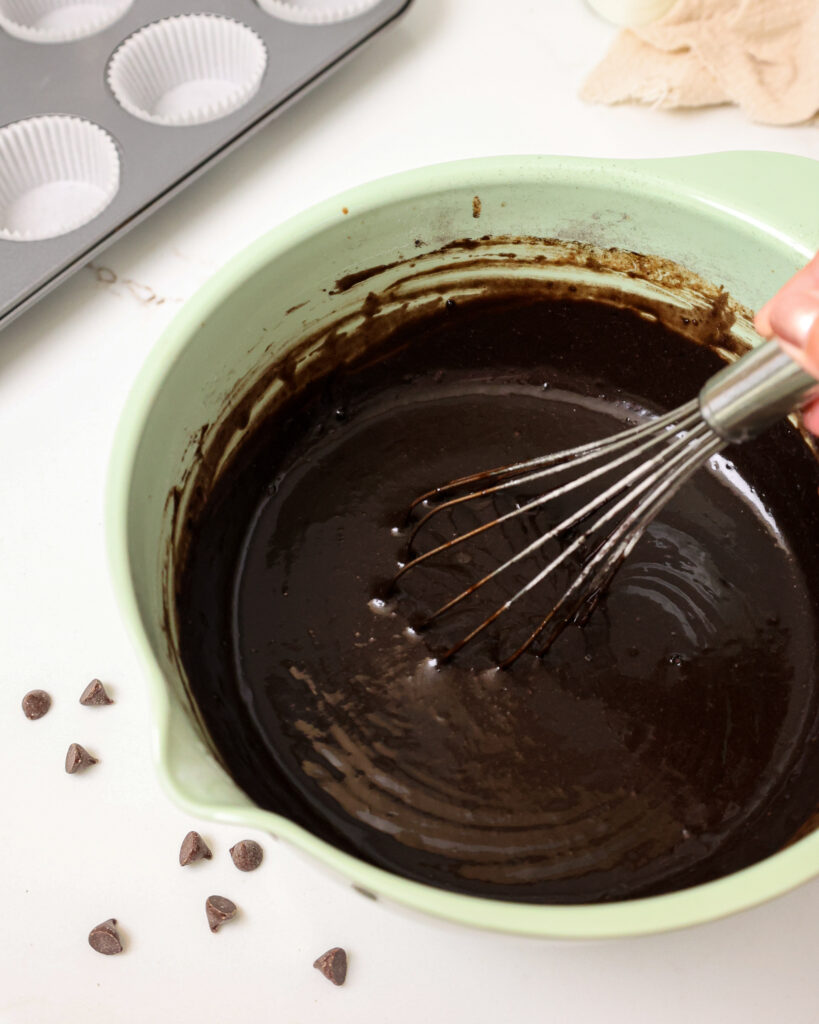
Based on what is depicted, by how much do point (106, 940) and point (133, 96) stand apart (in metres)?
0.94

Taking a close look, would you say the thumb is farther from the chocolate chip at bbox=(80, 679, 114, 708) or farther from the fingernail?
the chocolate chip at bbox=(80, 679, 114, 708)

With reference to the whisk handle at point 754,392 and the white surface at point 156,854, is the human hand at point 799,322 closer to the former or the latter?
the whisk handle at point 754,392

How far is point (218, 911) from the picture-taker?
2.44 ft

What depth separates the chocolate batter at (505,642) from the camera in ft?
2.56

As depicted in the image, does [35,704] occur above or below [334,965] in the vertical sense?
above

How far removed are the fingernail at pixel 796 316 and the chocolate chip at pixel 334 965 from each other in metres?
0.58

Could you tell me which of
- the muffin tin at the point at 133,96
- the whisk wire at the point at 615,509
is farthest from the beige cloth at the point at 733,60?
the whisk wire at the point at 615,509

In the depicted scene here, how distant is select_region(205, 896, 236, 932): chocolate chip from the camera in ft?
2.44

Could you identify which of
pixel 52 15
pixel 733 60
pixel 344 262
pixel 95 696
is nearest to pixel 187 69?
pixel 52 15

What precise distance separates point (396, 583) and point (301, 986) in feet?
1.19

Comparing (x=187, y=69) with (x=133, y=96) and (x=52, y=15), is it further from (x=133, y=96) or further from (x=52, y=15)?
(x=52, y=15)

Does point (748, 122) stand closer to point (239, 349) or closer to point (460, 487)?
point (460, 487)

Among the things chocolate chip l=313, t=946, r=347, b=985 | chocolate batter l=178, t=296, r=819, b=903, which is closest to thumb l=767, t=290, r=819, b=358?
chocolate batter l=178, t=296, r=819, b=903

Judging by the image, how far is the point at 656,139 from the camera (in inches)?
44.4
